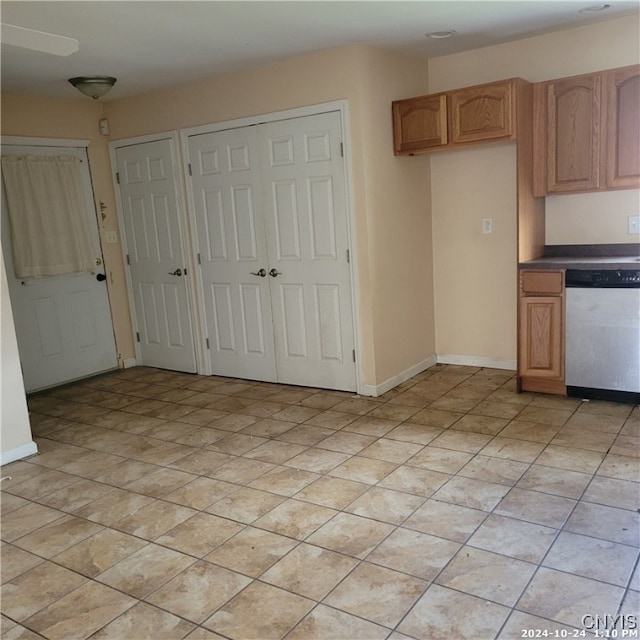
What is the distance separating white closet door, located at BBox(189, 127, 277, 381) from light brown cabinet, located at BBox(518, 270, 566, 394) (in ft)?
6.40

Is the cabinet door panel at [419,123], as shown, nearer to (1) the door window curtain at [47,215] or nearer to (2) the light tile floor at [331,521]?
(2) the light tile floor at [331,521]

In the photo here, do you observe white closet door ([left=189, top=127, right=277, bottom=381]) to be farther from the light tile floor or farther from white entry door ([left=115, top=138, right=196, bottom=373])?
the light tile floor

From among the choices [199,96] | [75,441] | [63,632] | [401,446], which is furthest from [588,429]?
[199,96]

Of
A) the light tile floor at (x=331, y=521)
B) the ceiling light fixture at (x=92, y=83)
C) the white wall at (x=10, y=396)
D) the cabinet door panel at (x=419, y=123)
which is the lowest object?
the light tile floor at (x=331, y=521)

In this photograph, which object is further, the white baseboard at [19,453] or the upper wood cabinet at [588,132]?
the upper wood cabinet at [588,132]

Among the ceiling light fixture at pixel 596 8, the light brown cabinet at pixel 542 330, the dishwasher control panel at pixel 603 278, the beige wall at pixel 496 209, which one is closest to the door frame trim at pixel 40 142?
the beige wall at pixel 496 209

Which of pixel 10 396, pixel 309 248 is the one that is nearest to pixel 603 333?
pixel 309 248

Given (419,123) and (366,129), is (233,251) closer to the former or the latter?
(366,129)

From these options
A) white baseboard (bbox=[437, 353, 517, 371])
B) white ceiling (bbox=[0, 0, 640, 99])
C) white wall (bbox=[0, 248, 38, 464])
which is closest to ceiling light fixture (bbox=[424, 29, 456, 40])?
white ceiling (bbox=[0, 0, 640, 99])

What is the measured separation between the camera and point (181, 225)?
16.9 feet

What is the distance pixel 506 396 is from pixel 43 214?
402cm

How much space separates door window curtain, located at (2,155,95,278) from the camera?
4.84 meters

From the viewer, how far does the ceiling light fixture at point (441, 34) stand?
386 centimetres

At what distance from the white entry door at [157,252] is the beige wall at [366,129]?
283 mm
